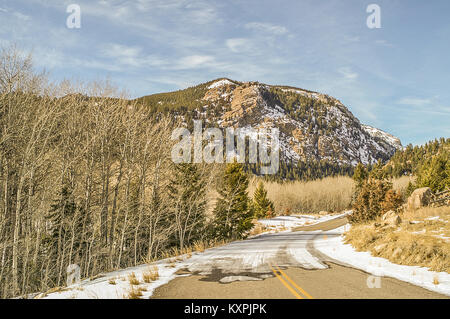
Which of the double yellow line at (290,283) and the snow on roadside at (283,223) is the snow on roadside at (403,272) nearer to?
the double yellow line at (290,283)

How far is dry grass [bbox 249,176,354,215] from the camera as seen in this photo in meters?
85.9

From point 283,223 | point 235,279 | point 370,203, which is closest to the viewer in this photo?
point 235,279

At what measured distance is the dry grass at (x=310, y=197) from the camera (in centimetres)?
8588

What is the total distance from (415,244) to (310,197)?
8189 cm

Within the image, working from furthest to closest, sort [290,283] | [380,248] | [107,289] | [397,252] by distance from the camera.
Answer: [380,248]
[397,252]
[290,283]
[107,289]

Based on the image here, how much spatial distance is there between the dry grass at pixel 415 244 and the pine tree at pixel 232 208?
1650cm

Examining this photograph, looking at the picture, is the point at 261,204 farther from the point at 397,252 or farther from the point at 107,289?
the point at 107,289

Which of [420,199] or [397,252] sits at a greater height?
[420,199]

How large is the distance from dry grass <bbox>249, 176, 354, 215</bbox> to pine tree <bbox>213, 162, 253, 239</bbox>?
48675mm

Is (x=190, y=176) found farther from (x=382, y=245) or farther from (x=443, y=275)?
(x=443, y=275)

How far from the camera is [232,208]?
30672mm

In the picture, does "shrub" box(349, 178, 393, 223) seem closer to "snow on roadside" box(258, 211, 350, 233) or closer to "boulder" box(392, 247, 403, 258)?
"boulder" box(392, 247, 403, 258)

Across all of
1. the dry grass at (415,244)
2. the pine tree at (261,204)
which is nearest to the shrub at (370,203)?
the dry grass at (415,244)

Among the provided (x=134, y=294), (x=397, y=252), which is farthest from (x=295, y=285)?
(x=397, y=252)
